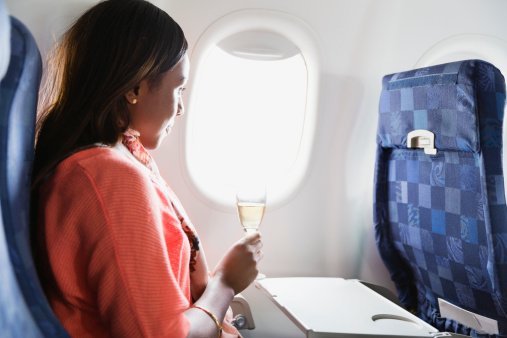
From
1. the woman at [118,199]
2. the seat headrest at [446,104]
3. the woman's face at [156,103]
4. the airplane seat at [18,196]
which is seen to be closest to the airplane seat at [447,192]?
the seat headrest at [446,104]

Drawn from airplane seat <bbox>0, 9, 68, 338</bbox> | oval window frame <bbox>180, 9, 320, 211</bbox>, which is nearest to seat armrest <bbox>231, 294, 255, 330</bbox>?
oval window frame <bbox>180, 9, 320, 211</bbox>

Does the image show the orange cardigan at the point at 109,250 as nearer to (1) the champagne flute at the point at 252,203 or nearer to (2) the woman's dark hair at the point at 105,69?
(2) the woman's dark hair at the point at 105,69

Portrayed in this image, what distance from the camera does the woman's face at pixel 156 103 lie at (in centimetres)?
124

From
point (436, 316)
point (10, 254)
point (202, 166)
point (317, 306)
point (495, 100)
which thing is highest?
point (495, 100)

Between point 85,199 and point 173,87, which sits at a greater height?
point 173,87

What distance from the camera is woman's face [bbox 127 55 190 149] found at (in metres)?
1.24

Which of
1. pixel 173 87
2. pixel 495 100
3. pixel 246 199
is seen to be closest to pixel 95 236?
pixel 173 87

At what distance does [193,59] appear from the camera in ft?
6.25

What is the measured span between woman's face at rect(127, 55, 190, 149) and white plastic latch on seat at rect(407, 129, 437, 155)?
0.85 m

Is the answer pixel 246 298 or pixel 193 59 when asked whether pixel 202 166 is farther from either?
pixel 246 298

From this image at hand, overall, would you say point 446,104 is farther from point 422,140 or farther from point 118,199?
point 118,199

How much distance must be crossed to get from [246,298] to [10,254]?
4.53 feet

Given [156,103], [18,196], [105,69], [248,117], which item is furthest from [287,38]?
[18,196]

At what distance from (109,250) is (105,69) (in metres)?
0.43
